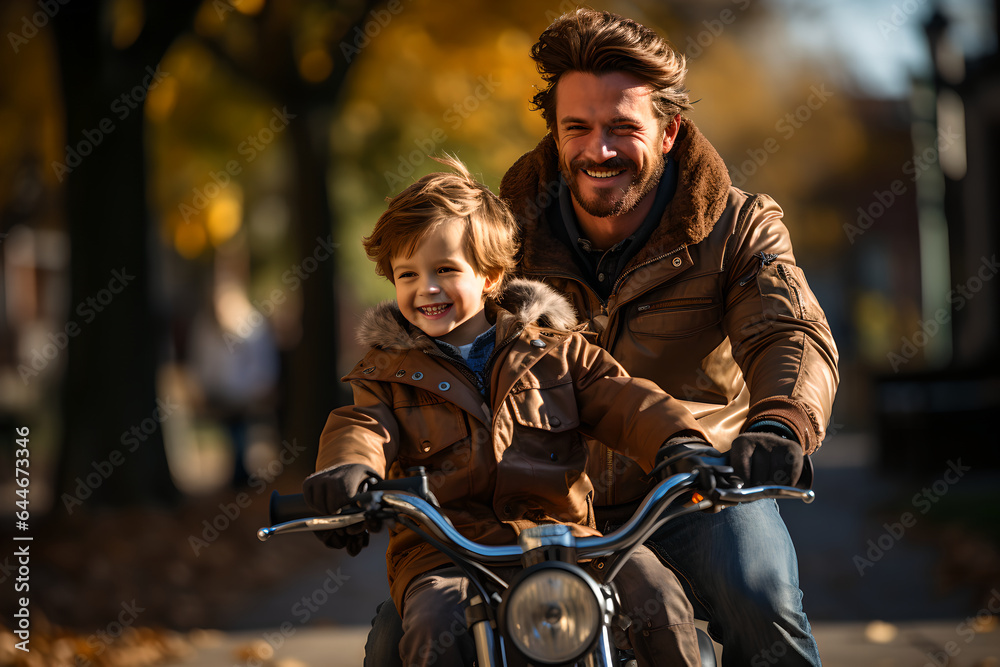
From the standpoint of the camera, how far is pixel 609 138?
3033mm

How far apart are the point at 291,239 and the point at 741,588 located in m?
11.2

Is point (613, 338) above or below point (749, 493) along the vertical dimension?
above

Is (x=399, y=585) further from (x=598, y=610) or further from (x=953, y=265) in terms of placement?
(x=953, y=265)

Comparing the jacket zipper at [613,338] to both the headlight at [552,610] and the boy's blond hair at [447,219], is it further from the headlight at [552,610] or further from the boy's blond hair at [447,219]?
the headlight at [552,610]

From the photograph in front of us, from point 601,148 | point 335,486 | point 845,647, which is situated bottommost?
point 845,647

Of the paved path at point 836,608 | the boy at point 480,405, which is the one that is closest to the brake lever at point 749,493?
the boy at point 480,405

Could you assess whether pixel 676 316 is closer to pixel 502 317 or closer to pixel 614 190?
pixel 614 190

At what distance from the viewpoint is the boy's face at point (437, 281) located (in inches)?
100

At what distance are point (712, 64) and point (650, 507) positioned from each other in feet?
43.8

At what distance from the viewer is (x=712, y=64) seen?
1447cm

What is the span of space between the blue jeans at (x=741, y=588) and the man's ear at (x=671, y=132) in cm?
110

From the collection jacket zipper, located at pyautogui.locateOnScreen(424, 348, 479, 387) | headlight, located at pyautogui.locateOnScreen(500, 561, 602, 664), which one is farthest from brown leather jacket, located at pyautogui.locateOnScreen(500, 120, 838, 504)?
headlight, located at pyautogui.locateOnScreen(500, 561, 602, 664)

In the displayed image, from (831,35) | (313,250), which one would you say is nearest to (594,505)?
(313,250)

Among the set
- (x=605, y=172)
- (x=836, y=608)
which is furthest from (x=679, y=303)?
(x=836, y=608)
